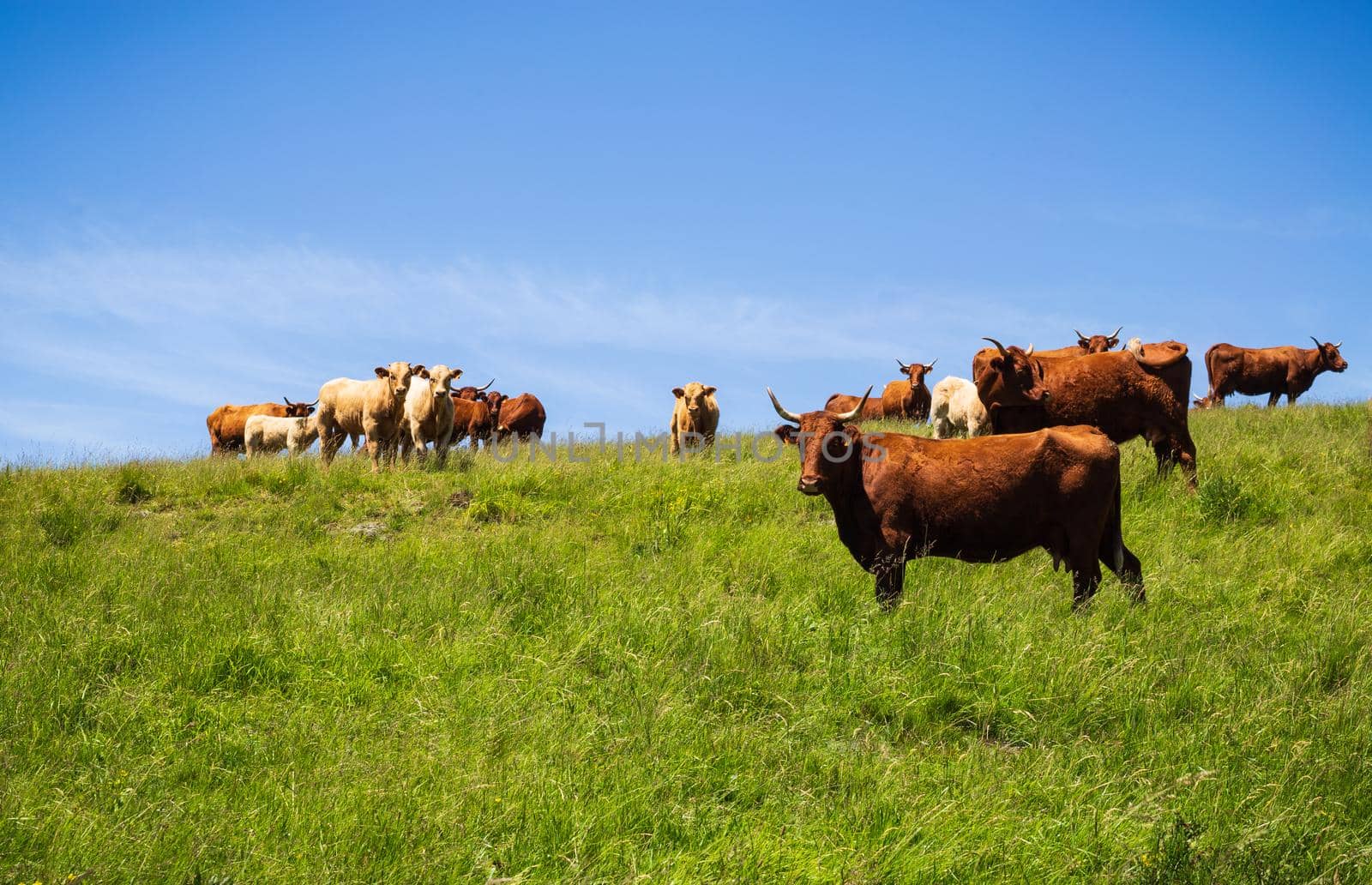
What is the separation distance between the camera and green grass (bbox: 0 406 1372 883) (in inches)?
196

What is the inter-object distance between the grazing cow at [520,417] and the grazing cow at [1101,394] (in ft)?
58.4

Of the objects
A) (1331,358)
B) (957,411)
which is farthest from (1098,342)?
(1331,358)

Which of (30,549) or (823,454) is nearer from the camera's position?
(823,454)

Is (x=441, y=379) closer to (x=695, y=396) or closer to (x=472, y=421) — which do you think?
(x=695, y=396)

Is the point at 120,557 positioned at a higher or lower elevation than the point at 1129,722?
higher

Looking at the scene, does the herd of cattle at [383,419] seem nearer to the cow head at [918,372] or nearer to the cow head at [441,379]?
the cow head at [441,379]

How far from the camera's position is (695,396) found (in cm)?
2202

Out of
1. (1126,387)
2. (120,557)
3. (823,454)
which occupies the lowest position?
(120,557)

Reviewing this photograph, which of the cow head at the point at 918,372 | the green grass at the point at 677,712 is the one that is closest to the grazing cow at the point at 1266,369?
the cow head at the point at 918,372

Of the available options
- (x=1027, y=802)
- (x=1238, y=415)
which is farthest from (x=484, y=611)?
(x=1238, y=415)

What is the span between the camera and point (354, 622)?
8.18 meters

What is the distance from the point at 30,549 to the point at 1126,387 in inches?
506

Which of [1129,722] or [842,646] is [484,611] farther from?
[1129,722]

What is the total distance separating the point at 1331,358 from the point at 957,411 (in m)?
18.7
